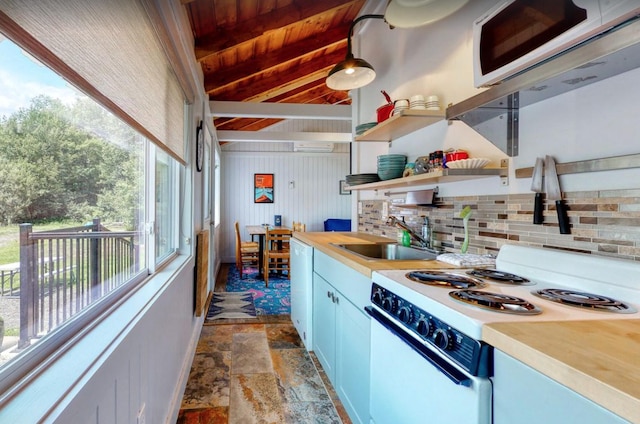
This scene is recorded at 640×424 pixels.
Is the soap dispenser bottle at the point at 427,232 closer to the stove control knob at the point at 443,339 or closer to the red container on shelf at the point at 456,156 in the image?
the red container on shelf at the point at 456,156

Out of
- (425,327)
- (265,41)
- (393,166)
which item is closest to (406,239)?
(393,166)

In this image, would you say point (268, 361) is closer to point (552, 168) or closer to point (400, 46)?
point (552, 168)

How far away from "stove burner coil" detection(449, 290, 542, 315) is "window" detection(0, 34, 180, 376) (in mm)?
1053

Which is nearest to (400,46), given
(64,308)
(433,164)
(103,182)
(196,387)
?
(433,164)

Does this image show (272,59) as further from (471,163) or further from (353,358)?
(353,358)

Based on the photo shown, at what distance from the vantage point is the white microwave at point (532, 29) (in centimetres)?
80

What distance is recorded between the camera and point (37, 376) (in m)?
0.71

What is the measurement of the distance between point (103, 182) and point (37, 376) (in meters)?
0.64

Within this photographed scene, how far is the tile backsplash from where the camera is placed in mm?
997

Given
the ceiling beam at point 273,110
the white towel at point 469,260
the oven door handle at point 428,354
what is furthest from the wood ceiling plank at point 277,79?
the oven door handle at point 428,354

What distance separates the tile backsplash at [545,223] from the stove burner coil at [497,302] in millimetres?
394

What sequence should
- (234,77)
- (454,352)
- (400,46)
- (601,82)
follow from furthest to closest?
(234,77) → (400,46) → (601,82) → (454,352)

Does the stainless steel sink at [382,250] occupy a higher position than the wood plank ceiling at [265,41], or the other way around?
the wood plank ceiling at [265,41]

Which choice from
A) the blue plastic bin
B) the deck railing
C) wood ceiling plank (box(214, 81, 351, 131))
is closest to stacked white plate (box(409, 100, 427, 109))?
the deck railing
